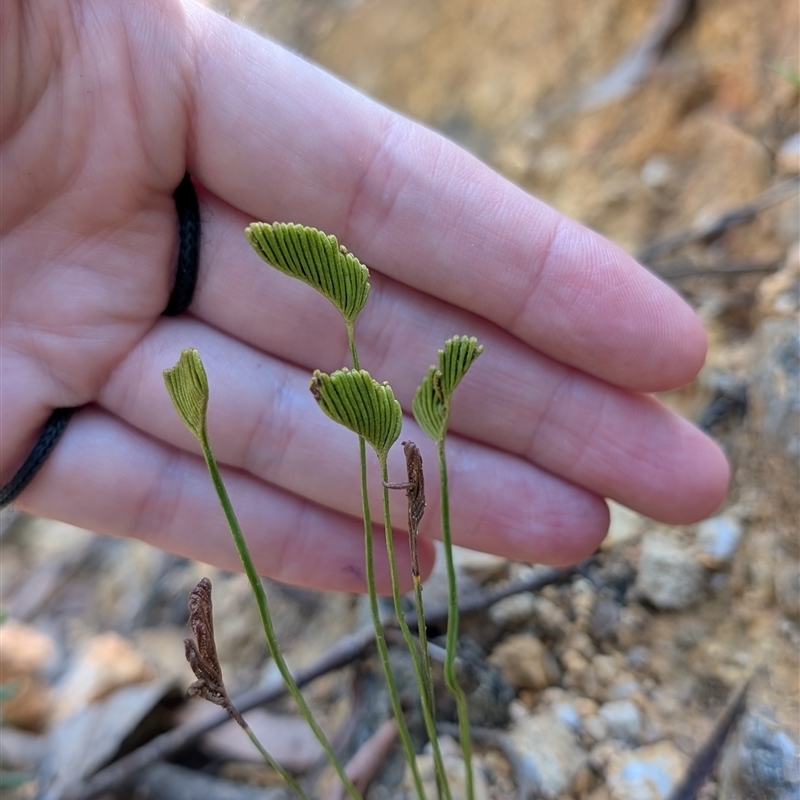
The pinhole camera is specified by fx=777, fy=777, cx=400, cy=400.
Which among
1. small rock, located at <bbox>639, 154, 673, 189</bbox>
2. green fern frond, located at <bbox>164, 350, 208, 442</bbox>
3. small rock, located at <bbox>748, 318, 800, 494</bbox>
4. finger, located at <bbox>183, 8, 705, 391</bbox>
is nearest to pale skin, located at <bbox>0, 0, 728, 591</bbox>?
finger, located at <bbox>183, 8, 705, 391</bbox>

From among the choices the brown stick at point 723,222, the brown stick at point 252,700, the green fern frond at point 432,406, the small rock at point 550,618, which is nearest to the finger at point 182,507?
the brown stick at point 252,700

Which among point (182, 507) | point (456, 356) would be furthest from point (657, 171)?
point (456, 356)

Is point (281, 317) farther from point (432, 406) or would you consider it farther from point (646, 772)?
point (646, 772)

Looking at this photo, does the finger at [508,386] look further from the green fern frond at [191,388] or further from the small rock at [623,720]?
the green fern frond at [191,388]

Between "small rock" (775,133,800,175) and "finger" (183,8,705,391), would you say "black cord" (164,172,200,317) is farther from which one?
"small rock" (775,133,800,175)

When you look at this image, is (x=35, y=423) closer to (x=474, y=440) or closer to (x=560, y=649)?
(x=474, y=440)

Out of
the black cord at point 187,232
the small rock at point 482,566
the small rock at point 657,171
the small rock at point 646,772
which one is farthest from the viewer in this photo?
the small rock at point 657,171
